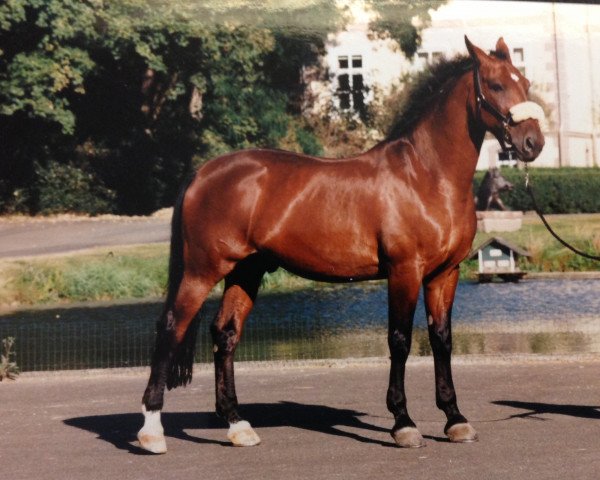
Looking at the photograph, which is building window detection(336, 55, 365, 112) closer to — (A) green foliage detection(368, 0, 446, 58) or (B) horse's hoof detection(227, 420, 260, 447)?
(A) green foliage detection(368, 0, 446, 58)

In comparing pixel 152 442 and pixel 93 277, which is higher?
pixel 152 442

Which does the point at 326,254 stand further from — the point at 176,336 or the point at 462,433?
the point at 462,433

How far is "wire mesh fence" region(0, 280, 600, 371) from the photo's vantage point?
13.1m

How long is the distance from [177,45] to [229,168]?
1380 cm

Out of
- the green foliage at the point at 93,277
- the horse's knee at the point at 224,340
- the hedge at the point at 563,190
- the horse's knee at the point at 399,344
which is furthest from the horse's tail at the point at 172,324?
the hedge at the point at 563,190

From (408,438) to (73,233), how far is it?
13.0 metres

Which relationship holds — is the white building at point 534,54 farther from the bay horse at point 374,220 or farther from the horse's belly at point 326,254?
the horse's belly at point 326,254

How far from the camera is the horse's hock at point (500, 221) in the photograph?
20062 millimetres

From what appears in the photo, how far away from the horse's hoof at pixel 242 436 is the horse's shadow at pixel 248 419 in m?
0.11

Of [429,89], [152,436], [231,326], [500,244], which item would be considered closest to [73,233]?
[500,244]

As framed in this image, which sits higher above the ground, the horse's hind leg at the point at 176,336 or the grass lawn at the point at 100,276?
the horse's hind leg at the point at 176,336

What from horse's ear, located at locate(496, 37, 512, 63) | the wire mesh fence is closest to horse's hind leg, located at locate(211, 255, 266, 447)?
horse's ear, located at locate(496, 37, 512, 63)

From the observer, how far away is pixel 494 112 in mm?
7195

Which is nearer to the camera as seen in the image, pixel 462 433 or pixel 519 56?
pixel 462 433
